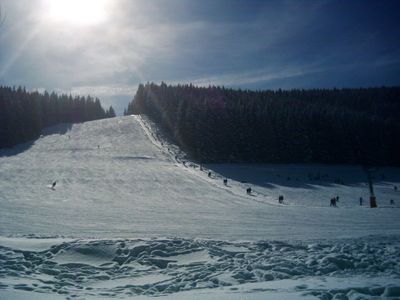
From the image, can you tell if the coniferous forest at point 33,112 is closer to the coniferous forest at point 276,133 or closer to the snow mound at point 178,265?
the coniferous forest at point 276,133

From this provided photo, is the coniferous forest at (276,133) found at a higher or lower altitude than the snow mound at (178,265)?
higher

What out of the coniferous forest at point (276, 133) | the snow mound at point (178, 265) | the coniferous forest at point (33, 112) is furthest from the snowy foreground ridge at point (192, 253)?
the coniferous forest at point (33, 112)

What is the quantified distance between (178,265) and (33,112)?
89517 millimetres

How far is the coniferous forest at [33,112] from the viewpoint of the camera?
81.0m

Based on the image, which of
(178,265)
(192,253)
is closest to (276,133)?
(192,253)

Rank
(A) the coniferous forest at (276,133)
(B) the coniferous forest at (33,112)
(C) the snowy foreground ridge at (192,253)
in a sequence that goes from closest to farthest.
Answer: (C) the snowy foreground ridge at (192,253)
(A) the coniferous forest at (276,133)
(B) the coniferous forest at (33,112)

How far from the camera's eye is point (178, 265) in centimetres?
902

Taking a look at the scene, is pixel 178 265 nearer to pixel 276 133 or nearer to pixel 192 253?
pixel 192 253

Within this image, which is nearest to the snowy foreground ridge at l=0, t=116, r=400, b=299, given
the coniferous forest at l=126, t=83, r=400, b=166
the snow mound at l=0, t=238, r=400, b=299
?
the snow mound at l=0, t=238, r=400, b=299

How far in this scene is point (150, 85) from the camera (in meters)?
114

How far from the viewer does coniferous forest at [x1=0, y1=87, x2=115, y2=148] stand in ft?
266

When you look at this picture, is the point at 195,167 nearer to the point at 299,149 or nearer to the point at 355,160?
the point at 299,149

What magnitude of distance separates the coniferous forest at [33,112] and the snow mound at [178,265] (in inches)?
2948

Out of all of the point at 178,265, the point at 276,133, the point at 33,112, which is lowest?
the point at 178,265
